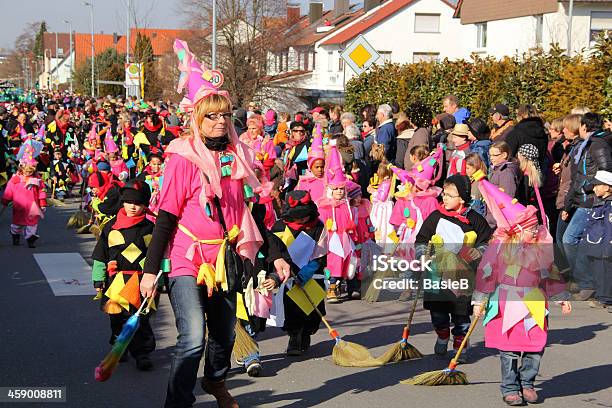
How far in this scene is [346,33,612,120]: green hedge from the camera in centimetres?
1420

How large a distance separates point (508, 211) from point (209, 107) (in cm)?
236

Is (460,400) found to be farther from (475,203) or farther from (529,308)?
(475,203)

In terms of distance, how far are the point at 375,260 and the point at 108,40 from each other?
130234 millimetres

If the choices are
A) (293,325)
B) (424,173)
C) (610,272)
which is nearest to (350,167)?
(424,173)

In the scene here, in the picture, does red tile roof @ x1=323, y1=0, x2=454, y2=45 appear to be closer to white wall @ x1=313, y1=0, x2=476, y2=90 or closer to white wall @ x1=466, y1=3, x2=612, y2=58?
white wall @ x1=313, y1=0, x2=476, y2=90

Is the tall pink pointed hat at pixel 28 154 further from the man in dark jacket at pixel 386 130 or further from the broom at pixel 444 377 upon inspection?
the broom at pixel 444 377

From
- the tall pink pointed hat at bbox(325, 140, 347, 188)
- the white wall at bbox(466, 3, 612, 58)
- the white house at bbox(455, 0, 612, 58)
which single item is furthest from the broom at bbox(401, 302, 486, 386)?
the white wall at bbox(466, 3, 612, 58)

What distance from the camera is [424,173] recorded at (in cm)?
1135

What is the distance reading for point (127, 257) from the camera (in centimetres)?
785

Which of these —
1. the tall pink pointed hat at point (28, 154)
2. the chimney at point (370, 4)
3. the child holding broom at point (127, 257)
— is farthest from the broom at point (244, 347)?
the chimney at point (370, 4)

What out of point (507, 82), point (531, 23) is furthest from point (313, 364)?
point (531, 23)

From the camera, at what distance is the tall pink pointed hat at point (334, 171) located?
10602 mm

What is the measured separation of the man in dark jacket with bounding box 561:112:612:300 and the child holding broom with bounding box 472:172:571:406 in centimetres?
404

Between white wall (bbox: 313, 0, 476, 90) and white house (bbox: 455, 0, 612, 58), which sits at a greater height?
white wall (bbox: 313, 0, 476, 90)
